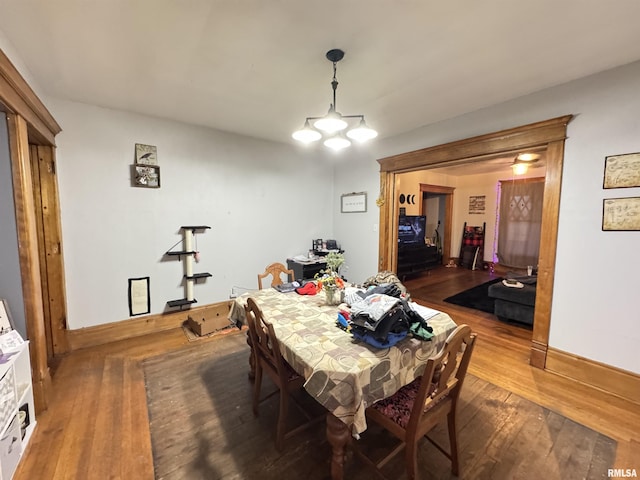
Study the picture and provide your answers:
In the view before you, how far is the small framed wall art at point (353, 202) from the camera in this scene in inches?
166

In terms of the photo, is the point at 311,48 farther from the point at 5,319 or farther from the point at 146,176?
the point at 5,319

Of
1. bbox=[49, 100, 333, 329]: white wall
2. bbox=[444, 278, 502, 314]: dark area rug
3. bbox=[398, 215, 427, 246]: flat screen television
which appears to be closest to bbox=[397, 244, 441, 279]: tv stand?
bbox=[398, 215, 427, 246]: flat screen television

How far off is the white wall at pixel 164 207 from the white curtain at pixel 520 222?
498 centimetres

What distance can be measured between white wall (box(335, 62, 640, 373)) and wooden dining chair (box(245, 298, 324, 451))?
2302 millimetres

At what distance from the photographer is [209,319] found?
331cm

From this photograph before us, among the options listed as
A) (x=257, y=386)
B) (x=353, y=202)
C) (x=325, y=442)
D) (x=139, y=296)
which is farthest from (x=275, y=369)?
(x=353, y=202)

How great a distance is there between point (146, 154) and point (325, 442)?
3.31m

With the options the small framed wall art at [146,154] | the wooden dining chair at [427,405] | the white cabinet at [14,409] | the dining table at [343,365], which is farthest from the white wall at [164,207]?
the wooden dining chair at [427,405]

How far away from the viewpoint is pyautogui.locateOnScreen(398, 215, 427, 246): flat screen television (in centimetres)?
553

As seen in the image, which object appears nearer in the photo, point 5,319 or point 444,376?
point 444,376

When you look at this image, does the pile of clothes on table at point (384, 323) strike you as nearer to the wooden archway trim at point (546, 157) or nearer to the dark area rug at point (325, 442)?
the dark area rug at point (325, 442)

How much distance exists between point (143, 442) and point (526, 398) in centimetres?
275

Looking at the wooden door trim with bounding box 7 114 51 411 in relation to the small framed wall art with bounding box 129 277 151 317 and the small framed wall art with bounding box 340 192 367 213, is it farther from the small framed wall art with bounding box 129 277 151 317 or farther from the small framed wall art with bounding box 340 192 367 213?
the small framed wall art with bounding box 340 192 367 213

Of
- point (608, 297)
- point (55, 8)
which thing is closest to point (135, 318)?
point (55, 8)
